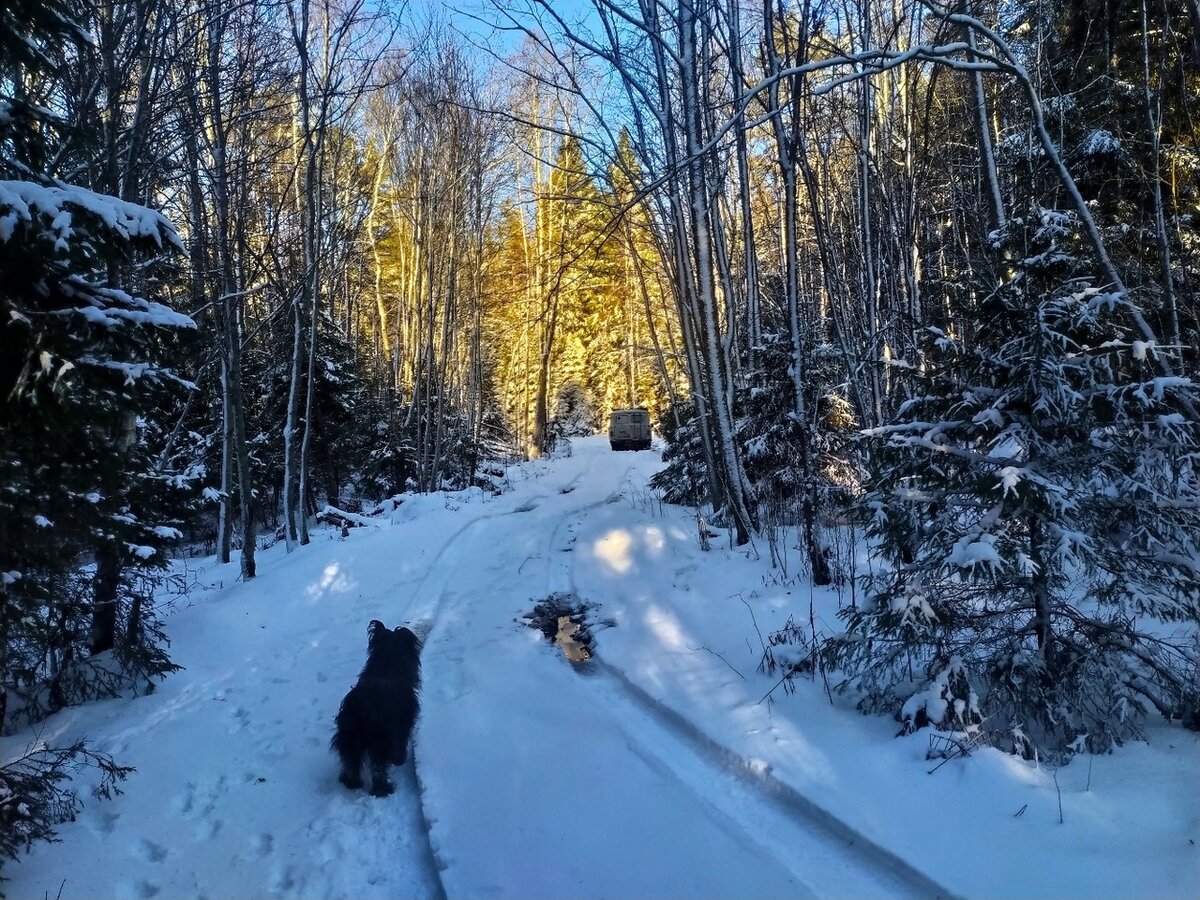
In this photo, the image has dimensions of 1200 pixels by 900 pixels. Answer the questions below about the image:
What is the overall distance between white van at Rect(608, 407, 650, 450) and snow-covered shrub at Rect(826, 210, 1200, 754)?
25.6m

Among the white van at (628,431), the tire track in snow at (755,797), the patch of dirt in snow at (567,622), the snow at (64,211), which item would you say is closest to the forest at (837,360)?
the snow at (64,211)

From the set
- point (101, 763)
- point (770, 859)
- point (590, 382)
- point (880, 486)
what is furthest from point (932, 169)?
point (590, 382)

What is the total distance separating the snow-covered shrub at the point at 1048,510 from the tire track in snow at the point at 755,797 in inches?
33.9

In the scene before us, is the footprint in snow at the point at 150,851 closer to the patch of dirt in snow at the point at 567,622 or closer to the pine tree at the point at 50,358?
the pine tree at the point at 50,358

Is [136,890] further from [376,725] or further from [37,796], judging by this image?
[376,725]

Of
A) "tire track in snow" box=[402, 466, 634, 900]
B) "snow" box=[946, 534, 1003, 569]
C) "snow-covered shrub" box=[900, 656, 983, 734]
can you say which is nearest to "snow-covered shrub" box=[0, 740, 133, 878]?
"tire track in snow" box=[402, 466, 634, 900]

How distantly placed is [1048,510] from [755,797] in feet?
7.04

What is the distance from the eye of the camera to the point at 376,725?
13.5 ft

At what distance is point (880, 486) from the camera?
4035 millimetres

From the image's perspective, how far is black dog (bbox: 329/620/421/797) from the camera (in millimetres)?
4098

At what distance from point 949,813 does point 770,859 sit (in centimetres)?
84

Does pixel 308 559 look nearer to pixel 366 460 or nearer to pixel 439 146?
pixel 366 460

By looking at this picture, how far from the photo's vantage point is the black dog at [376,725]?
410 cm

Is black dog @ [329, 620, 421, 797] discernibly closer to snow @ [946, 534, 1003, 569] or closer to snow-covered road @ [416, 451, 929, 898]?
snow-covered road @ [416, 451, 929, 898]
